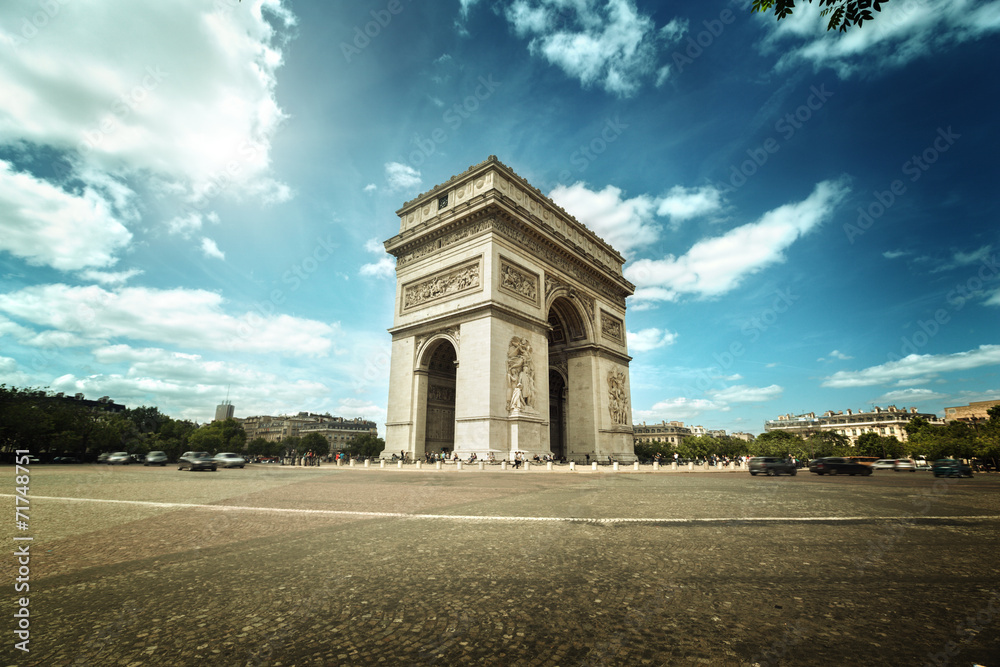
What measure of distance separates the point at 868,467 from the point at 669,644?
82.7ft

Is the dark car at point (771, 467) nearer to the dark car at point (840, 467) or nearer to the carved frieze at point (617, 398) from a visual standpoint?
the dark car at point (840, 467)

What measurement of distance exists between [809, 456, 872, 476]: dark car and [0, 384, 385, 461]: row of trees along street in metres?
53.1

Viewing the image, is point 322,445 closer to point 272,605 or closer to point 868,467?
point 868,467

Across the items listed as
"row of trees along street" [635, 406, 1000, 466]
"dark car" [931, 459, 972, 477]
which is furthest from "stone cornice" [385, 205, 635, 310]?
"row of trees along street" [635, 406, 1000, 466]

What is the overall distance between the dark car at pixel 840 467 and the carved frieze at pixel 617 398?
40.5 ft

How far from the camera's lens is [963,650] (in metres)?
1.85

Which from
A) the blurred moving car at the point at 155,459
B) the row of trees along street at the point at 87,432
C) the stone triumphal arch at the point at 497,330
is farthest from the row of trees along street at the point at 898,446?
the row of trees along street at the point at 87,432

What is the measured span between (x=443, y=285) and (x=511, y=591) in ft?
83.2

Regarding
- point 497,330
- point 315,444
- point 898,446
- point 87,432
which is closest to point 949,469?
point 497,330

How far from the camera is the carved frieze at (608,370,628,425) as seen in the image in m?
31.8

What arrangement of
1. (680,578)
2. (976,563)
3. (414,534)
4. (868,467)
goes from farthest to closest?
(868,467) → (414,534) → (976,563) → (680,578)

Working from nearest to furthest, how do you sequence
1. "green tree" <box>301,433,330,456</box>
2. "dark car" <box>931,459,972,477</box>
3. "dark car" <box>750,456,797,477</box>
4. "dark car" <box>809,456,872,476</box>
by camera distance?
"dark car" <box>750,456,797,477</box>
"dark car" <box>809,456,872,476</box>
"dark car" <box>931,459,972,477</box>
"green tree" <box>301,433,330,456</box>

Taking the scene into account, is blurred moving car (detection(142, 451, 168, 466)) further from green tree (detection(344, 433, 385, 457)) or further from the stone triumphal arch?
green tree (detection(344, 433, 385, 457))

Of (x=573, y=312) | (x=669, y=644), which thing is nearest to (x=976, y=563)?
(x=669, y=644)
